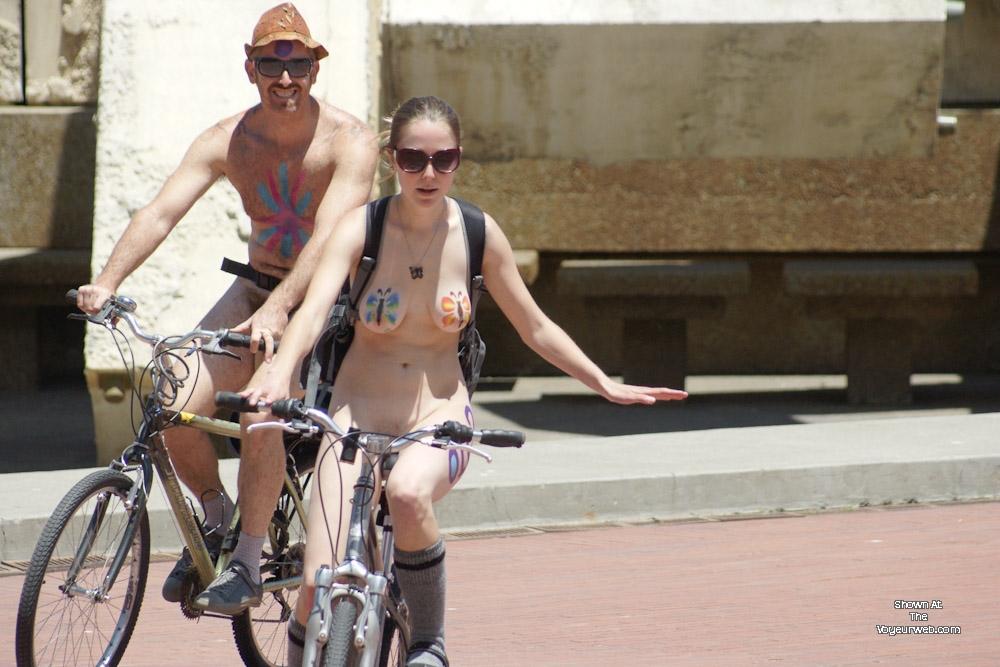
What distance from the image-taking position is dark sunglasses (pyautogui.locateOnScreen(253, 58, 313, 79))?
13.5ft

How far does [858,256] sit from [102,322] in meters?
8.70

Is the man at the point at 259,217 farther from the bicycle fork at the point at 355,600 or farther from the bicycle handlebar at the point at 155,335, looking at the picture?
the bicycle fork at the point at 355,600

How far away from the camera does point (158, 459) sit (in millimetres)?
3816

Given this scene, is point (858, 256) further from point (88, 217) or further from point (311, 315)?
point (311, 315)

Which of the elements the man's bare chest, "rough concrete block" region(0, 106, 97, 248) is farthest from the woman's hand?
"rough concrete block" region(0, 106, 97, 248)

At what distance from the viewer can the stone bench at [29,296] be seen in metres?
10.6

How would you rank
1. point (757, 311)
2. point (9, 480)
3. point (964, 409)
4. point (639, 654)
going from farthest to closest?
point (757, 311), point (964, 409), point (9, 480), point (639, 654)

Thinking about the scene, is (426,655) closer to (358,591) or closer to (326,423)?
(358,591)

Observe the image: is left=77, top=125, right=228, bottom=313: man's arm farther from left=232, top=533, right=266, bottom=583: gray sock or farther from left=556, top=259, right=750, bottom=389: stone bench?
left=556, top=259, right=750, bottom=389: stone bench

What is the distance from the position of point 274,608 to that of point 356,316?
123 cm

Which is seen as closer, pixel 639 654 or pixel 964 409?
pixel 639 654

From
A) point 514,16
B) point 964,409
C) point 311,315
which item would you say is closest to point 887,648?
point 311,315

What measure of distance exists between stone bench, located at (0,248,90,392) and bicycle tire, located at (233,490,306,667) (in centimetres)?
690

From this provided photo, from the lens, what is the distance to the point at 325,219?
3.95 meters
